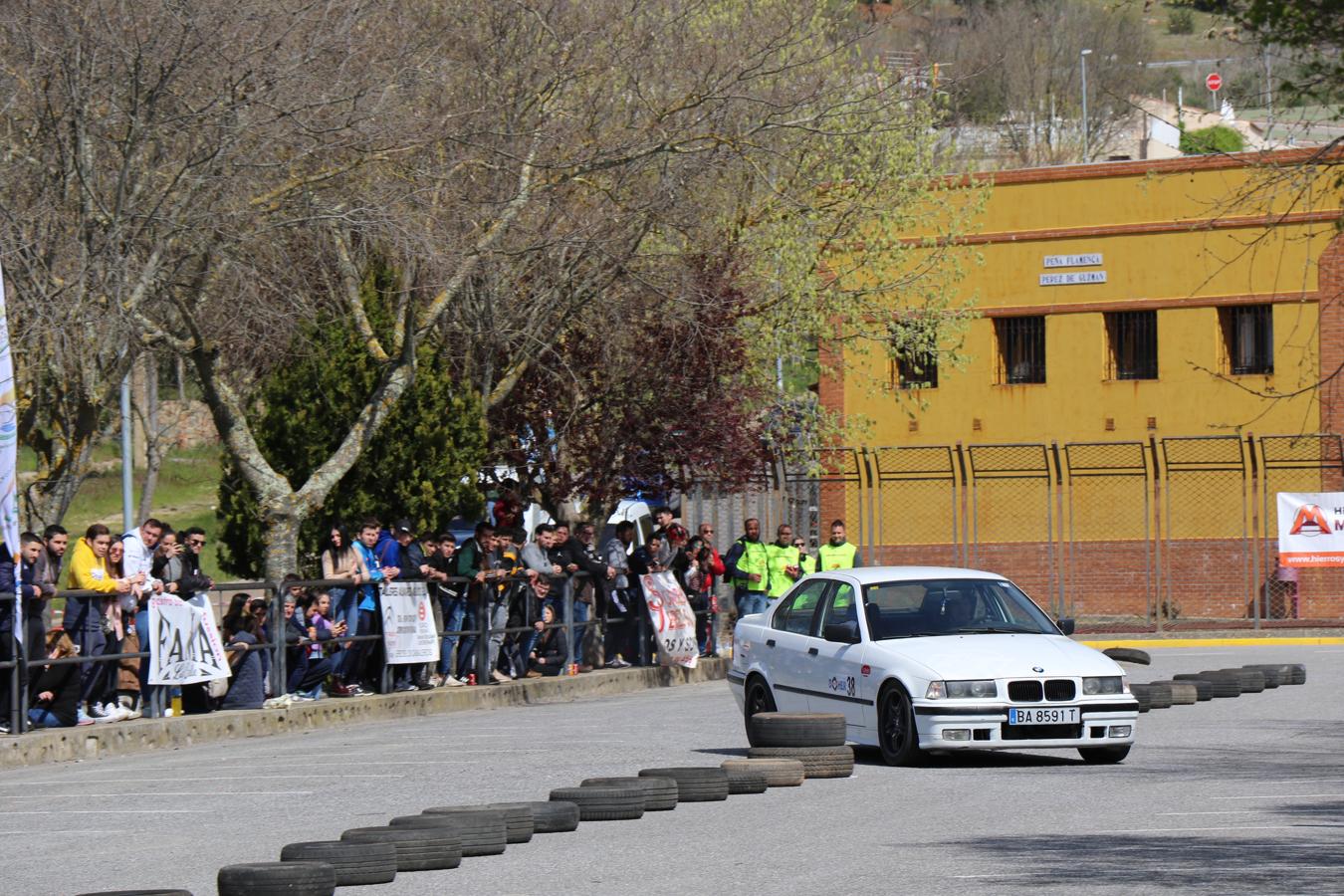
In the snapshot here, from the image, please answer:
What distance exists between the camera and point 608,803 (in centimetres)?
1195

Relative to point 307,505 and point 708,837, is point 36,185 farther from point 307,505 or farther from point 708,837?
point 708,837

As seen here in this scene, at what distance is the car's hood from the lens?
14.4 metres

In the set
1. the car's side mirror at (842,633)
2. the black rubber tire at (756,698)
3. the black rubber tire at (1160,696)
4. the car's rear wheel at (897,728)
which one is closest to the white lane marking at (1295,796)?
the car's rear wheel at (897,728)

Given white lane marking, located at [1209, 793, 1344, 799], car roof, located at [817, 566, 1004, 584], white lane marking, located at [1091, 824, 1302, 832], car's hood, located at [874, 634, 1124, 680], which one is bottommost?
white lane marking, located at [1209, 793, 1344, 799]

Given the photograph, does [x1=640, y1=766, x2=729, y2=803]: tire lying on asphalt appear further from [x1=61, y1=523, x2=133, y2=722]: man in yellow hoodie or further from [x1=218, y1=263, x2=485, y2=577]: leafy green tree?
[x1=218, y1=263, x2=485, y2=577]: leafy green tree

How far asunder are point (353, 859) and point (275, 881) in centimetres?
80

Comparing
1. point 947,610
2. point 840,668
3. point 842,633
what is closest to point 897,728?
point 840,668

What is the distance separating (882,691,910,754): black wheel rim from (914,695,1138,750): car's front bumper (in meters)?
0.21

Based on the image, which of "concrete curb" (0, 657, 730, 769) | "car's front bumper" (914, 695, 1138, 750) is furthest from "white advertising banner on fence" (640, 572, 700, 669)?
"car's front bumper" (914, 695, 1138, 750)

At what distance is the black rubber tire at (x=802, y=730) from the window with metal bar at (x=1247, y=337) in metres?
28.3

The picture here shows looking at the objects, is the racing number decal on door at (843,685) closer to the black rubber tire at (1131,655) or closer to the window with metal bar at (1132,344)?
the black rubber tire at (1131,655)

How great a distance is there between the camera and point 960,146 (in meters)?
68.8

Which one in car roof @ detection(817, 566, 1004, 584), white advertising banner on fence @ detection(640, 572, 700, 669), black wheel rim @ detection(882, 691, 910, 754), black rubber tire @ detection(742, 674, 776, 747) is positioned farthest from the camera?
white advertising banner on fence @ detection(640, 572, 700, 669)

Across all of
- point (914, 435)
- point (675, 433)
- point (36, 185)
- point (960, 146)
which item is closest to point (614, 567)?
point (675, 433)
